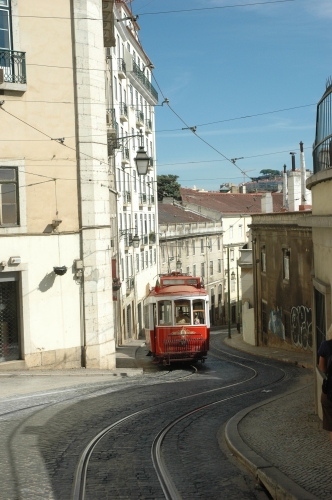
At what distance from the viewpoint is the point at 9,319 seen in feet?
60.3

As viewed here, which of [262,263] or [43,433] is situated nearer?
[43,433]

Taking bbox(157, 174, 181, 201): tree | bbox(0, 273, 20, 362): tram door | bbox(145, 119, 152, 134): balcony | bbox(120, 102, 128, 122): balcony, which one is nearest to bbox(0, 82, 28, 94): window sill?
bbox(0, 273, 20, 362): tram door

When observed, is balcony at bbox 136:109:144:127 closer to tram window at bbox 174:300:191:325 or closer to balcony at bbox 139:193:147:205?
balcony at bbox 139:193:147:205

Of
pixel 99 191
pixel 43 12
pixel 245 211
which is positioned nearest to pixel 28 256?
pixel 99 191

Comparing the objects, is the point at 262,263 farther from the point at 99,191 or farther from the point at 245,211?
the point at 245,211

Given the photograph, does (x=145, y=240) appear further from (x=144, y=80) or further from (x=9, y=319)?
(x=9, y=319)

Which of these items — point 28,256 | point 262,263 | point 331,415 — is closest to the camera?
point 331,415

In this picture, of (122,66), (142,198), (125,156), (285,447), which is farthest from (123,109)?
(285,447)

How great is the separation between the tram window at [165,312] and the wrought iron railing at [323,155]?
12.1 metres

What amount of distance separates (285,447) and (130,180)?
3797 cm

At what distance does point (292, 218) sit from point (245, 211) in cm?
4830

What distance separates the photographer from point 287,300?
105ft

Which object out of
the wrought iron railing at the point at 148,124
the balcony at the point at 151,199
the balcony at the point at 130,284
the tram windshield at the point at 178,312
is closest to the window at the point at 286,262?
the tram windshield at the point at 178,312

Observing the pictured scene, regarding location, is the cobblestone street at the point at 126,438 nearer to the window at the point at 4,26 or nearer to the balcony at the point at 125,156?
the window at the point at 4,26
